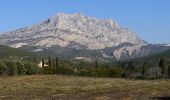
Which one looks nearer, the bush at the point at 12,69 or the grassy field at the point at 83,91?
the grassy field at the point at 83,91

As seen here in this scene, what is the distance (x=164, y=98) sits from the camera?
55.2 metres

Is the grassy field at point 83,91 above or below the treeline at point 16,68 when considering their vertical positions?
below

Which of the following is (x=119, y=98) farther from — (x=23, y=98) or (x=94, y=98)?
Answer: (x=23, y=98)

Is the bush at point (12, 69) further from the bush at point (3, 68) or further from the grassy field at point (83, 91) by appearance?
the grassy field at point (83, 91)

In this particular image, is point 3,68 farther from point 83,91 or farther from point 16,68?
point 83,91

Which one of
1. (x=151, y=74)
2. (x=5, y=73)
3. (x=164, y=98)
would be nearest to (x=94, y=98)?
(x=164, y=98)

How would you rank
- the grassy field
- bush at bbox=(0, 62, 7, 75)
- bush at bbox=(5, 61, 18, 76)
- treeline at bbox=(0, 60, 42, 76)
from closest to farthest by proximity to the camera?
1. the grassy field
2. bush at bbox=(5, 61, 18, 76)
3. bush at bbox=(0, 62, 7, 75)
4. treeline at bbox=(0, 60, 42, 76)

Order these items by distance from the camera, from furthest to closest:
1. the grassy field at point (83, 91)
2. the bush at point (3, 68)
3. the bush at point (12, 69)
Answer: the bush at point (3, 68) < the bush at point (12, 69) < the grassy field at point (83, 91)

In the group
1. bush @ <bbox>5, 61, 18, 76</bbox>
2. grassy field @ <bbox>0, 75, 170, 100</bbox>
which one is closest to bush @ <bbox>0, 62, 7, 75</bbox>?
bush @ <bbox>5, 61, 18, 76</bbox>

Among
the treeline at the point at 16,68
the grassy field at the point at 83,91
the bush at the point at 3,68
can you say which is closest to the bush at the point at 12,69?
the treeline at the point at 16,68

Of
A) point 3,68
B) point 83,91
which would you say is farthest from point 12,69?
point 83,91

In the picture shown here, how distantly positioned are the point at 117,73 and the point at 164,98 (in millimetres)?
144374

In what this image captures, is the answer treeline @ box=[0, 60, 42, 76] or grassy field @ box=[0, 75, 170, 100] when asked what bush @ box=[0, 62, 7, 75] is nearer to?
treeline @ box=[0, 60, 42, 76]

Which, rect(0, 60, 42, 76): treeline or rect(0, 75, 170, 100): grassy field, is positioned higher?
rect(0, 60, 42, 76): treeline
